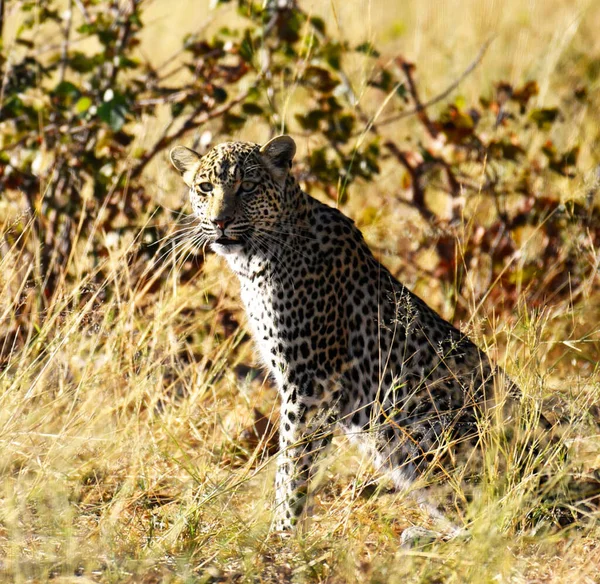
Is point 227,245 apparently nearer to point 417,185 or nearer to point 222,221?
point 222,221

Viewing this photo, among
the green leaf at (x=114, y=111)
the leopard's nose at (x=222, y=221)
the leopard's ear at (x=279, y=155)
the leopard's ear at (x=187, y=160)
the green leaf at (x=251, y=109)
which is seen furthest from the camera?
the green leaf at (x=251, y=109)

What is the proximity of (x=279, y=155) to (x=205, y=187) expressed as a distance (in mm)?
406

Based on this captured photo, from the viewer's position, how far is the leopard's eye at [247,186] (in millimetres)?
4730

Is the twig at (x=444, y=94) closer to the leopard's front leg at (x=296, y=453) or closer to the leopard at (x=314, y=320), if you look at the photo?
the leopard at (x=314, y=320)

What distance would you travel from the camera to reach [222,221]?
4641 millimetres

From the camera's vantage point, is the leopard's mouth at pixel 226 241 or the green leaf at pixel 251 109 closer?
the leopard's mouth at pixel 226 241

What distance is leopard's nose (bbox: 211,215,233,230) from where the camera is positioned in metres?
4.64

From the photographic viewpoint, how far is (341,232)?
488 cm

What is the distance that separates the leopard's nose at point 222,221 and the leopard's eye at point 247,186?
0.17m

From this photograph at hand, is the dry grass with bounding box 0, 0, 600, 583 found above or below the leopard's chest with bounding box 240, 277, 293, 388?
below

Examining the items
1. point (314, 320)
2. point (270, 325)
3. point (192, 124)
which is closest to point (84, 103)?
point (192, 124)

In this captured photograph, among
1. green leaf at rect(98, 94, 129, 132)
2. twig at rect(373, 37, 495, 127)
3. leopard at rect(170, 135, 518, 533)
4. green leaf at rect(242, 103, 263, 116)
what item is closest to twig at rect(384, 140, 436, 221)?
twig at rect(373, 37, 495, 127)

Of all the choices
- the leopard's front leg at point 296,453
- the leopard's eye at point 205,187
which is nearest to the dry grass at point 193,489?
the leopard's front leg at point 296,453

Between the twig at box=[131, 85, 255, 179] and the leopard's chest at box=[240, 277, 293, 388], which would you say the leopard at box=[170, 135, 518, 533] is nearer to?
the leopard's chest at box=[240, 277, 293, 388]
